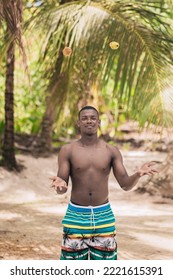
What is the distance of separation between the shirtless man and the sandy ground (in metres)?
2.33

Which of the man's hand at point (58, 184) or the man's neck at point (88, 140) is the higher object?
the man's neck at point (88, 140)

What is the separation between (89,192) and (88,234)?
26cm

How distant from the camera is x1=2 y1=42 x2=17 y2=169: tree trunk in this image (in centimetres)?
1139

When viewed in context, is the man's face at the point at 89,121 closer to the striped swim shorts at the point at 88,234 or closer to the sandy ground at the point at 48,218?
the striped swim shorts at the point at 88,234

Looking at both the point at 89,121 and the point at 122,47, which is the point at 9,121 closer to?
the point at 122,47

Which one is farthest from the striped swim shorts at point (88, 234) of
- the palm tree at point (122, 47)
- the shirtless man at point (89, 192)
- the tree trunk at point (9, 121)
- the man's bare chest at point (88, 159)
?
the tree trunk at point (9, 121)

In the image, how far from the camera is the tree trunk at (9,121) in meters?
11.4

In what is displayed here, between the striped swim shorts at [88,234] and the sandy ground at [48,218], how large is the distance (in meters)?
2.31

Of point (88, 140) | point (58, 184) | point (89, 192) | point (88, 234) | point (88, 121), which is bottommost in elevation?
point (88, 234)

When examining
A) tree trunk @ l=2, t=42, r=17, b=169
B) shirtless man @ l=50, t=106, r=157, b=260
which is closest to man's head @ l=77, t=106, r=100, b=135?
shirtless man @ l=50, t=106, r=157, b=260

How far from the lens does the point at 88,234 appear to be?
3.54 metres

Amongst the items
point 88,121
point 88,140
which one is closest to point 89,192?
point 88,140
